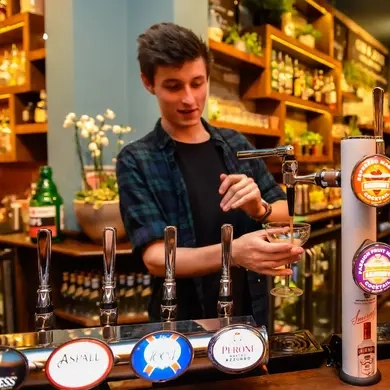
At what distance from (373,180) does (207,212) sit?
0.70 metres

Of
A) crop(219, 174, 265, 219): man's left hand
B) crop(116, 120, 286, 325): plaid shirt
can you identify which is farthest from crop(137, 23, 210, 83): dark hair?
crop(219, 174, 265, 219): man's left hand

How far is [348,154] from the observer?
2.73 ft

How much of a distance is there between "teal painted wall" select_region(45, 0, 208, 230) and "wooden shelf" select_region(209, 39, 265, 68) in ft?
0.85

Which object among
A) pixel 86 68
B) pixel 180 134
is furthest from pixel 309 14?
pixel 180 134

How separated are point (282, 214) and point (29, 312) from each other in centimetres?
182

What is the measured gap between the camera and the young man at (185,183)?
1.27 m

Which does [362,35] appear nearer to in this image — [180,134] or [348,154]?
[180,134]

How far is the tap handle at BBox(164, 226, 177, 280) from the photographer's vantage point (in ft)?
2.64

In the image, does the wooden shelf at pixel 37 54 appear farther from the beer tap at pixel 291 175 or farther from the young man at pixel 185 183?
the beer tap at pixel 291 175

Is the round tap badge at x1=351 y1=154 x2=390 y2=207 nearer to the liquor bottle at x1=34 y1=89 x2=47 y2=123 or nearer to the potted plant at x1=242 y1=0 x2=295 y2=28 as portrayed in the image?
the liquor bottle at x1=34 y1=89 x2=47 y2=123

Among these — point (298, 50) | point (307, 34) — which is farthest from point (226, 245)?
point (307, 34)

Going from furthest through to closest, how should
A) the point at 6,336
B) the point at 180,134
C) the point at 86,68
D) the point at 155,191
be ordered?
the point at 86,68
the point at 180,134
the point at 155,191
the point at 6,336

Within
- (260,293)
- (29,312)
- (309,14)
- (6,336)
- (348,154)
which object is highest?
(309,14)

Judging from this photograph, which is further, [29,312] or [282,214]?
[29,312]
